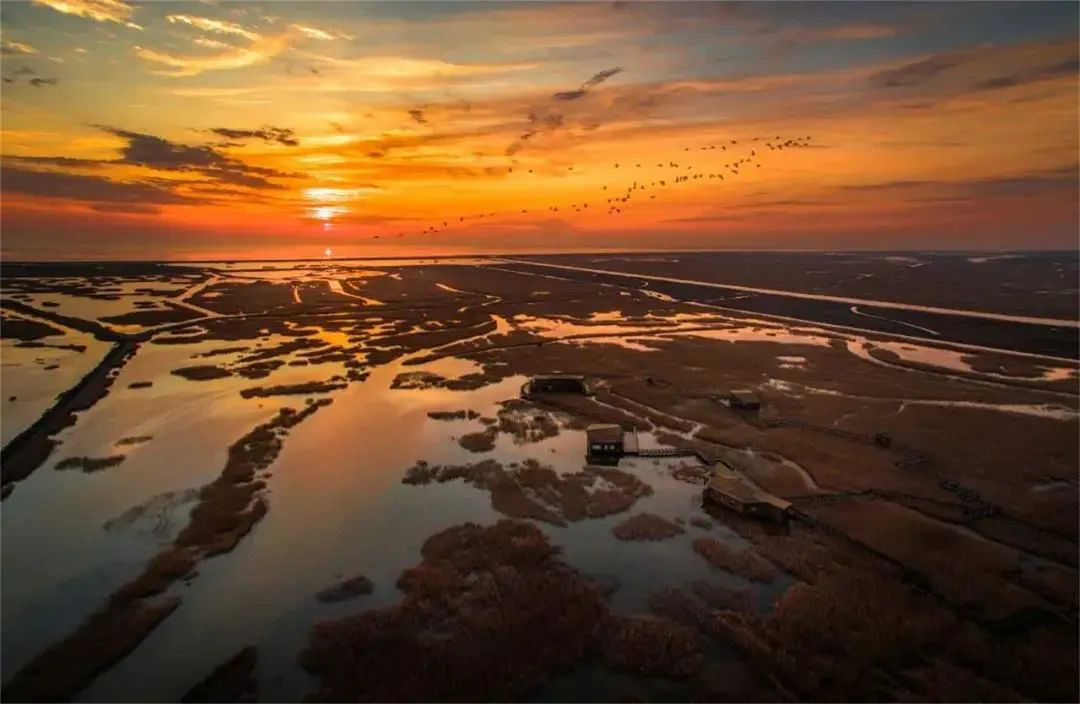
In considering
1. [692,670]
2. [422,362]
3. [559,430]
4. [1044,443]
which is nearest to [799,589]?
[692,670]

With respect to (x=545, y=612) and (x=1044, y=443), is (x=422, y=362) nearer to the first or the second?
(x=545, y=612)

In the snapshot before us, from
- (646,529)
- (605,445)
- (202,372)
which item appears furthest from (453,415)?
(202,372)

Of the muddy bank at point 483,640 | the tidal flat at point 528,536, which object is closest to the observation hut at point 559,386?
the tidal flat at point 528,536

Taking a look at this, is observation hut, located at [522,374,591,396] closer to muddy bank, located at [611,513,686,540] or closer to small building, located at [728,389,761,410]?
small building, located at [728,389,761,410]

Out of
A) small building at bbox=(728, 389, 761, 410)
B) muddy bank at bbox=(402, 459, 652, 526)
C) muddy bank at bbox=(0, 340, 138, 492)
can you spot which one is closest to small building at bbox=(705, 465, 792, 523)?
muddy bank at bbox=(402, 459, 652, 526)

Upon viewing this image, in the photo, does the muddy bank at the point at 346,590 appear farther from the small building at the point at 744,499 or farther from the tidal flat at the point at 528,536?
the small building at the point at 744,499

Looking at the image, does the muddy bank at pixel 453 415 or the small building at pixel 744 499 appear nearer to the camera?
the small building at pixel 744 499

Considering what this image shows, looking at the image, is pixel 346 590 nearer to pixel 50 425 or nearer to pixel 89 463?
pixel 89 463
